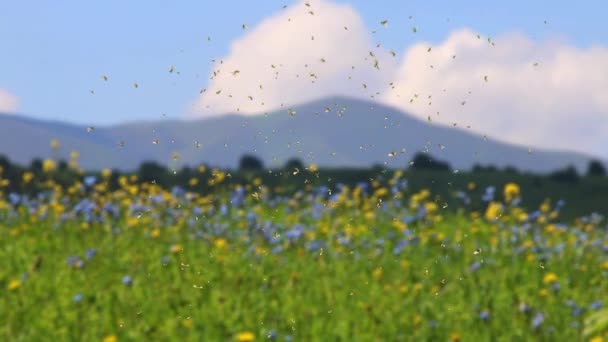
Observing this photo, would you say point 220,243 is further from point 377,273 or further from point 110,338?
point 110,338

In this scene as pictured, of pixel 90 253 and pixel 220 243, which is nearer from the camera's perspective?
pixel 90 253

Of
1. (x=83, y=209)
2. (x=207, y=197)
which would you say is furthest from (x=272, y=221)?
(x=83, y=209)

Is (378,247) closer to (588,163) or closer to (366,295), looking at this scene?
(366,295)

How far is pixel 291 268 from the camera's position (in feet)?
19.5

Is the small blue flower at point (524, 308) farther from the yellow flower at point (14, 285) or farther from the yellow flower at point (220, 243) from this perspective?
the yellow flower at point (14, 285)

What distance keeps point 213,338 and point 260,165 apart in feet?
19.4

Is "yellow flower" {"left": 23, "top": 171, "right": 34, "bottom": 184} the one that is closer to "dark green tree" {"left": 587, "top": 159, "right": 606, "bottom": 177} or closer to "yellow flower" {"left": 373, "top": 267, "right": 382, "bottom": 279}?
"yellow flower" {"left": 373, "top": 267, "right": 382, "bottom": 279}

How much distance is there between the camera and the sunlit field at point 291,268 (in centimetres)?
487

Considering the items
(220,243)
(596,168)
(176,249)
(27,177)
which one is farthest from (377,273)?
(596,168)

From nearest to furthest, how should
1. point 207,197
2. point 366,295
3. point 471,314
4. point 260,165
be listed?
point 471,314 < point 366,295 < point 207,197 < point 260,165

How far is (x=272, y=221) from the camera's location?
7.38 meters

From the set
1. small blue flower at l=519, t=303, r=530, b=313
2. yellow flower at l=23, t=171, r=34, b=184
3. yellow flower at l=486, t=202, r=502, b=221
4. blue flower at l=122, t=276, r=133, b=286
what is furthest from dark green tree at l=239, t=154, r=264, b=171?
small blue flower at l=519, t=303, r=530, b=313

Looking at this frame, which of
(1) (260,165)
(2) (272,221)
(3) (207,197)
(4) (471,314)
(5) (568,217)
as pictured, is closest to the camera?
(4) (471,314)

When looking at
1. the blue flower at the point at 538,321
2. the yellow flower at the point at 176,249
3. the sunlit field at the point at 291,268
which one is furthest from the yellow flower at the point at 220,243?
the blue flower at the point at 538,321
